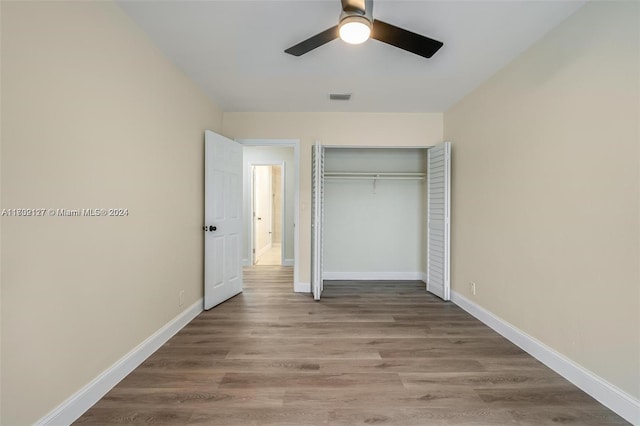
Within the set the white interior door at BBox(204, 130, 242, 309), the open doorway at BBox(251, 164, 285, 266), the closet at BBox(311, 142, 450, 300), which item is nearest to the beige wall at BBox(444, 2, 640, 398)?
the closet at BBox(311, 142, 450, 300)

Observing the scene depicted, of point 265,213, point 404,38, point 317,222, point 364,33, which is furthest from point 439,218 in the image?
point 265,213

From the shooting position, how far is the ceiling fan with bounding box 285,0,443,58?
4.95 feet

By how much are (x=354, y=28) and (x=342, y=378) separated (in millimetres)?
2240

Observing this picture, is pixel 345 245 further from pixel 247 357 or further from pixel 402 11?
pixel 402 11

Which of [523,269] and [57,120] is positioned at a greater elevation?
[57,120]

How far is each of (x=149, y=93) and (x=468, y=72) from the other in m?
2.86

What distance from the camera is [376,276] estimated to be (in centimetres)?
446

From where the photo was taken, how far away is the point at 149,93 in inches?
85.7

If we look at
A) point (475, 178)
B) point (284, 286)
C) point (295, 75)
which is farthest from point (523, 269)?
point (284, 286)

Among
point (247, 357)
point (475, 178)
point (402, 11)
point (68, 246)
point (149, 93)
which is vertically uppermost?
point (402, 11)

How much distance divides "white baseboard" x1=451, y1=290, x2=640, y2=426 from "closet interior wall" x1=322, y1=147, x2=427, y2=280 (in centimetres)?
175

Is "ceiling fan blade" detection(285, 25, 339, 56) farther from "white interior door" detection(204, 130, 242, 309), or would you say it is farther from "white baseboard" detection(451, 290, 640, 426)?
"white baseboard" detection(451, 290, 640, 426)

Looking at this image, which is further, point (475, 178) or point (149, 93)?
point (475, 178)

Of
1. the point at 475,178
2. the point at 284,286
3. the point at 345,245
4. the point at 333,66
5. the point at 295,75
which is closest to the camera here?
the point at 333,66
